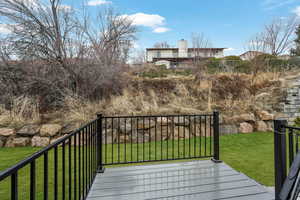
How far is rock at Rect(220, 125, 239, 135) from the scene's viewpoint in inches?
200

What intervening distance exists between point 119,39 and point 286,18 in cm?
1041

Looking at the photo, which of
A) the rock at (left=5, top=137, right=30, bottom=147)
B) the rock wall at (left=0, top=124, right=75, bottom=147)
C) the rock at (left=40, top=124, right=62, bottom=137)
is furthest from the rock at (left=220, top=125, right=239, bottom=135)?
the rock at (left=5, top=137, right=30, bottom=147)

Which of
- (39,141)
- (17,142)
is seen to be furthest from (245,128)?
(17,142)

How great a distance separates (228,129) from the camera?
5.12 metres

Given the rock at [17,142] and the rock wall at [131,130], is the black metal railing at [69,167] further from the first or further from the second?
the rock at [17,142]

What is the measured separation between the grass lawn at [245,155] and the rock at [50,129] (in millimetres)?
462

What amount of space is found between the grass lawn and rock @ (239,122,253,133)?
1.03 feet

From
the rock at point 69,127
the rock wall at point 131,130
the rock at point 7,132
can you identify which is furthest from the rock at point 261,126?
the rock at point 7,132

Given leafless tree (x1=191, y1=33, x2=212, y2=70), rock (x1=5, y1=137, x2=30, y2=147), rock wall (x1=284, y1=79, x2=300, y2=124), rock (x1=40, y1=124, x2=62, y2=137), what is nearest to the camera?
rock (x1=5, y1=137, x2=30, y2=147)

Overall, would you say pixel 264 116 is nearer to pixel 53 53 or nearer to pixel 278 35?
pixel 53 53

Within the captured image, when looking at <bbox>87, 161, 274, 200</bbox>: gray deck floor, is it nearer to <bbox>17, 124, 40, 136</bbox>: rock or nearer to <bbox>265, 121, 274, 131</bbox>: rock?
<bbox>17, 124, 40, 136</bbox>: rock

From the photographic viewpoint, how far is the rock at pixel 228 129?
507cm

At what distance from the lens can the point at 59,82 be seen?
5570mm

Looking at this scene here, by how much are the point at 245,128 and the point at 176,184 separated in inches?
159
